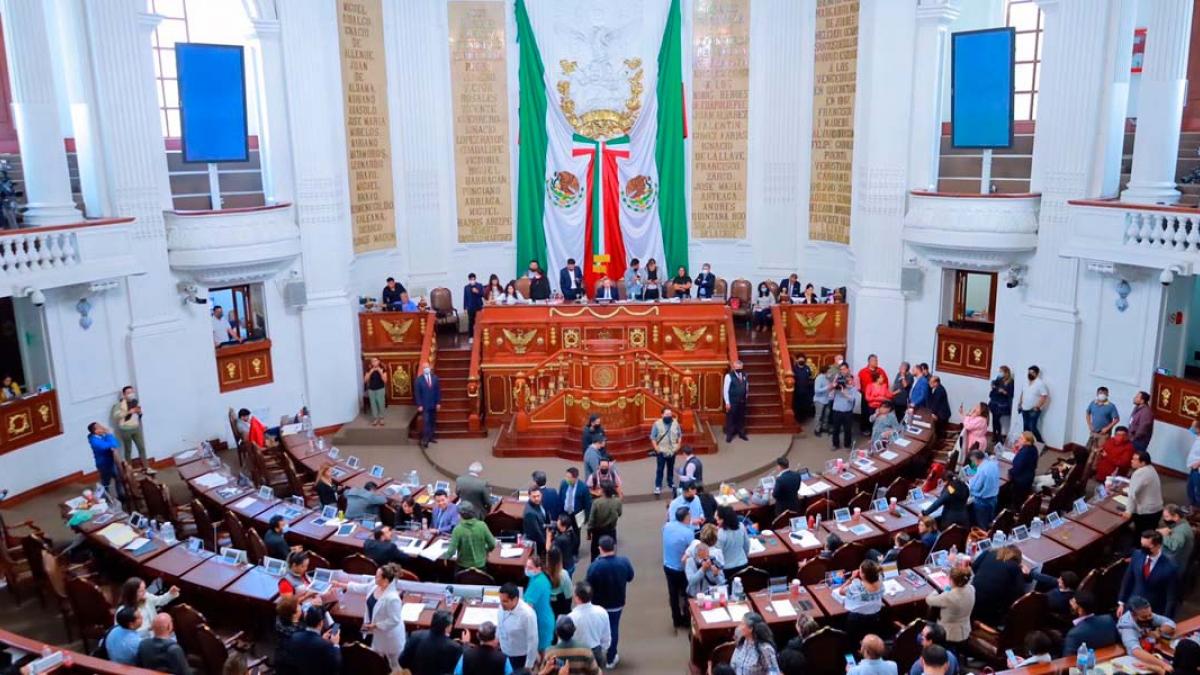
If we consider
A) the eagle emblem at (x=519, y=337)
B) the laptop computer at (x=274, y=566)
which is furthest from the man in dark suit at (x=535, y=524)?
the eagle emblem at (x=519, y=337)

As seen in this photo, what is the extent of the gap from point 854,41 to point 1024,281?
5481mm

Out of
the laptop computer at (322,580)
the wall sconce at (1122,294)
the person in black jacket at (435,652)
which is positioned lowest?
the laptop computer at (322,580)

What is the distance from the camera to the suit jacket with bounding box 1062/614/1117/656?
7.94m

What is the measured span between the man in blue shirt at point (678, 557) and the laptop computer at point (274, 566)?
12.7 ft

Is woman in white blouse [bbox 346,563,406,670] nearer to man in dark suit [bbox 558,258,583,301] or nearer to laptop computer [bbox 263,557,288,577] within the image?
laptop computer [bbox 263,557,288,577]

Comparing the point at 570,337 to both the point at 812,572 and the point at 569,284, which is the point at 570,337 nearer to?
the point at 569,284

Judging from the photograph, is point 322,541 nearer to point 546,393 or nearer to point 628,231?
point 546,393

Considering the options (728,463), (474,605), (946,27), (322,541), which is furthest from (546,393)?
(946,27)

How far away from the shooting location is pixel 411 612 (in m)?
9.12

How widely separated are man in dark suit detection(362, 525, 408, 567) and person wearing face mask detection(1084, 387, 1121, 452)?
30.9 ft

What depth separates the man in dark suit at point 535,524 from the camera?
1076 cm

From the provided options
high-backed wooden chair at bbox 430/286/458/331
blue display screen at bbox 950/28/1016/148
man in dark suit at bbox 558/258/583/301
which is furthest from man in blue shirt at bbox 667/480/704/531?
high-backed wooden chair at bbox 430/286/458/331

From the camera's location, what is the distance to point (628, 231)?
69.1 ft

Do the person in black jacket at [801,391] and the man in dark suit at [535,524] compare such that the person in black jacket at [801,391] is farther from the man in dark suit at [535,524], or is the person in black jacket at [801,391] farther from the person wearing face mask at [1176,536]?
the person wearing face mask at [1176,536]
